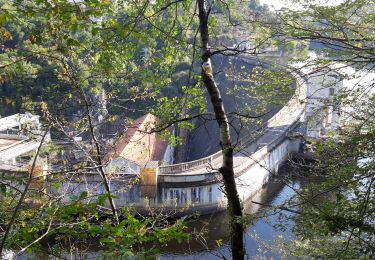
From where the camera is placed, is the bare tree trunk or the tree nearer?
the tree

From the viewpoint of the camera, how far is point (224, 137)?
5.00 meters

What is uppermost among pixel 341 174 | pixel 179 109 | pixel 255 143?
pixel 179 109

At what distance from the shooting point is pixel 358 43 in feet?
18.0

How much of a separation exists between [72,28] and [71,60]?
2891mm

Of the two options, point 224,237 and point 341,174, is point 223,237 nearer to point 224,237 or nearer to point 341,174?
point 224,237

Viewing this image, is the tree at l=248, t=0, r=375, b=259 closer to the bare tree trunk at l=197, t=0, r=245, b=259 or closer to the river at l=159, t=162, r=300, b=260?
the bare tree trunk at l=197, t=0, r=245, b=259

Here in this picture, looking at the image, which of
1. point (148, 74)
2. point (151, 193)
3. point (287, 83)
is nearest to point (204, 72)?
point (148, 74)

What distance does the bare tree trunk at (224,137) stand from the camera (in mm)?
4863

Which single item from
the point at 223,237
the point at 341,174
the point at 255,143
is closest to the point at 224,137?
the point at 341,174

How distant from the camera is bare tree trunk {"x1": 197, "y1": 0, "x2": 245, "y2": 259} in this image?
4.86m

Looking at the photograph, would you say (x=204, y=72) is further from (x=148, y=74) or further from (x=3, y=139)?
(x=3, y=139)

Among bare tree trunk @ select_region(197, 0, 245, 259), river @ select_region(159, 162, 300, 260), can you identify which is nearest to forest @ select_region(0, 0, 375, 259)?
bare tree trunk @ select_region(197, 0, 245, 259)

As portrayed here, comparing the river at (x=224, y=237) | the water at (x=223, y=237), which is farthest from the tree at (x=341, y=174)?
the water at (x=223, y=237)

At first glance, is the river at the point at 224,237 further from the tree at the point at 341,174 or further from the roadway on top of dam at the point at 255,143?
the tree at the point at 341,174
